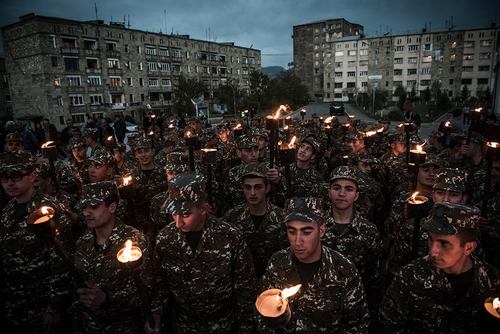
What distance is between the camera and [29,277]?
3.70m

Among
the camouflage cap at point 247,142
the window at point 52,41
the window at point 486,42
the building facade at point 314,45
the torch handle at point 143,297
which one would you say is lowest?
the torch handle at point 143,297

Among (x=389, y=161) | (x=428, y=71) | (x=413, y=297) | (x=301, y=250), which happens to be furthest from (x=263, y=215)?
(x=428, y=71)

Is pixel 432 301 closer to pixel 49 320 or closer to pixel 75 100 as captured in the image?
pixel 49 320

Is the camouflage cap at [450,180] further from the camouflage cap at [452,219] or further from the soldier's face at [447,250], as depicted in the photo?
the soldier's face at [447,250]

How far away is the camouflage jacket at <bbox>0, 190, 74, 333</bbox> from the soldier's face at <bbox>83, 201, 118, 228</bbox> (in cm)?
77

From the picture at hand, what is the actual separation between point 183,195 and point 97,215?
3.51 ft

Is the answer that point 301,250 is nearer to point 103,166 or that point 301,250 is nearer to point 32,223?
point 32,223

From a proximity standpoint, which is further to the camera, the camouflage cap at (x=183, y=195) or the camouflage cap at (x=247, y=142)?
the camouflage cap at (x=247, y=142)

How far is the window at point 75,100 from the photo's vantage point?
4512cm

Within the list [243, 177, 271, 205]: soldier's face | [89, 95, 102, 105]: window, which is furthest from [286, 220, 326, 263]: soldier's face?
[89, 95, 102, 105]: window

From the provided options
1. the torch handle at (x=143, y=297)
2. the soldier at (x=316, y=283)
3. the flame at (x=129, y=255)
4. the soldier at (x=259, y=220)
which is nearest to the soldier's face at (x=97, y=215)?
the torch handle at (x=143, y=297)

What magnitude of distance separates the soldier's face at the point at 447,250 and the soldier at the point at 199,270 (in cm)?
176

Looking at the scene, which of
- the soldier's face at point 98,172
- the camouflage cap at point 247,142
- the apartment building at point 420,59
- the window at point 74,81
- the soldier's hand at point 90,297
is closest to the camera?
the soldier's hand at point 90,297

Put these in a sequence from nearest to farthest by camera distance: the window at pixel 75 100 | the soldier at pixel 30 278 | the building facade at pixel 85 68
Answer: the soldier at pixel 30 278, the building facade at pixel 85 68, the window at pixel 75 100
